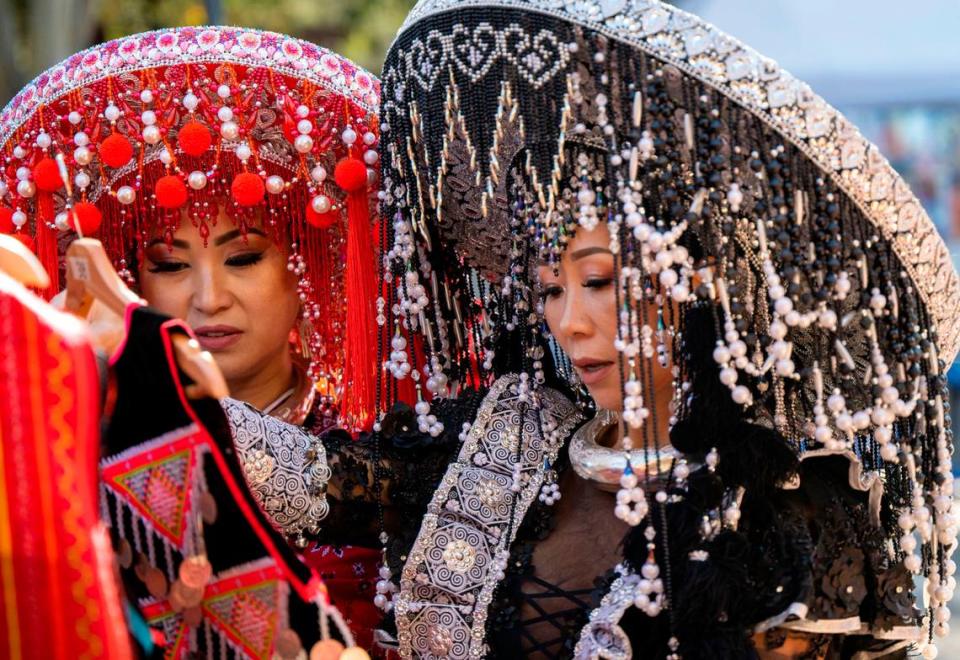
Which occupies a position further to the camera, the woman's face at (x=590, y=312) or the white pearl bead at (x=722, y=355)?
the woman's face at (x=590, y=312)

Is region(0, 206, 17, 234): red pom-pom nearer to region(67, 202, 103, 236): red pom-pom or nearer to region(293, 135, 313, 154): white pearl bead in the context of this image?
region(67, 202, 103, 236): red pom-pom

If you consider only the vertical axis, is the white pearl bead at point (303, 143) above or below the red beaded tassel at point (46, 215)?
above

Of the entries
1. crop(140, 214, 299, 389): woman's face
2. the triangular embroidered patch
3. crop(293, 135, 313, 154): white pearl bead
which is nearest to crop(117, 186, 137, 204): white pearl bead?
crop(140, 214, 299, 389): woman's face

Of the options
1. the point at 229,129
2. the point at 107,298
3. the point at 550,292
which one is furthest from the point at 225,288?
the point at 107,298

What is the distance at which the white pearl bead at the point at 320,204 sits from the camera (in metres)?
2.70

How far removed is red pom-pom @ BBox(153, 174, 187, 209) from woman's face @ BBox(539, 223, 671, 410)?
80cm

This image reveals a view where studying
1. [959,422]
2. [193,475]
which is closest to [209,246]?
[193,475]

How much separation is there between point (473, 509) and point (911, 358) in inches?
30.2

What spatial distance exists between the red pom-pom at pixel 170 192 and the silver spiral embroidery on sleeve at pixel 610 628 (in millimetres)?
1156

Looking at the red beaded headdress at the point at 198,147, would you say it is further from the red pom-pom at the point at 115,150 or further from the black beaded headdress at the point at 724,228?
the black beaded headdress at the point at 724,228

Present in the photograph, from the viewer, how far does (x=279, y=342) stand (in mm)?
2865

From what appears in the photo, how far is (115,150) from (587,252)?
99 cm

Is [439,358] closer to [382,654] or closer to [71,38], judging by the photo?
[382,654]

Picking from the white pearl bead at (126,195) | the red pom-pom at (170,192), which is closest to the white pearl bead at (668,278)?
the red pom-pom at (170,192)
